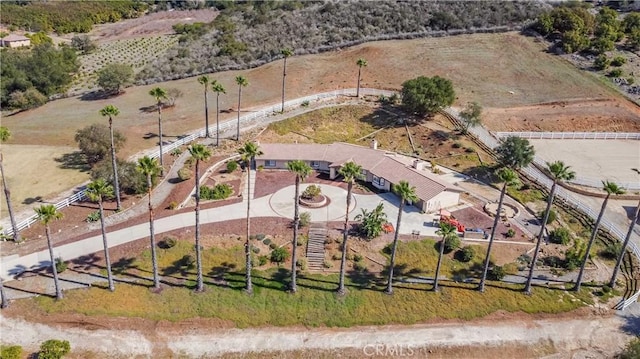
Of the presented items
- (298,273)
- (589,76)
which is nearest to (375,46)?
(589,76)

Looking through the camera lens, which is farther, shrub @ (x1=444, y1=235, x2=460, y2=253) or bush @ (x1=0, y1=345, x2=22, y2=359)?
shrub @ (x1=444, y1=235, x2=460, y2=253)

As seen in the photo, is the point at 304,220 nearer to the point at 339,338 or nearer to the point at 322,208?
the point at 322,208

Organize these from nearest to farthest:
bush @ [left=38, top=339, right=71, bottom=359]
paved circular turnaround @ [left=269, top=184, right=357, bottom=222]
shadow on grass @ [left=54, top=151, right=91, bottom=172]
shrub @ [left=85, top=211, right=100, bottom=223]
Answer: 1. bush @ [left=38, top=339, right=71, bottom=359]
2. shrub @ [left=85, top=211, right=100, bottom=223]
3. paved circular turnaround @ [left=269, top=184, right=357, bottom=222]
4. shadow on grass @ [left=54, top=151, right=91, bottom=172]

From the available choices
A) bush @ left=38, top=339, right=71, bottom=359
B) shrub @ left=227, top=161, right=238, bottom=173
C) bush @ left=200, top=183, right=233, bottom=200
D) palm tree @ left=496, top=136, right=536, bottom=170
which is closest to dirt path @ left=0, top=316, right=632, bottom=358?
A: bush @ left=38, top=339, right=71, bottom=359

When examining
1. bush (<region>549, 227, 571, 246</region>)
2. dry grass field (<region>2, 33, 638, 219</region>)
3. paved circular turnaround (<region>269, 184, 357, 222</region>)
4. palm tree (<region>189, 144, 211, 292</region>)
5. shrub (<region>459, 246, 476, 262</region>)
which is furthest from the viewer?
dry grass field (<region>2, 33, 638, 219</region>)

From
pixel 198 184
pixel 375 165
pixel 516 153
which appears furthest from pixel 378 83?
pixel 198 184

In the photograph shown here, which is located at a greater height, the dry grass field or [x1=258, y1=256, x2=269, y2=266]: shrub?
the dry grass field

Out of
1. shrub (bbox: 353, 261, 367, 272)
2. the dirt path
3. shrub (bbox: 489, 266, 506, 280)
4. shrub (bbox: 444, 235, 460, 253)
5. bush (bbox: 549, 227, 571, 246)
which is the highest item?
bush (bbox: 549, 227, 571, 246)

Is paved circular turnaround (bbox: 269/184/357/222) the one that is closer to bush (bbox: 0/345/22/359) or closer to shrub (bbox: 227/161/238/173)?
shrub (bbox: 227/161/238/173)
